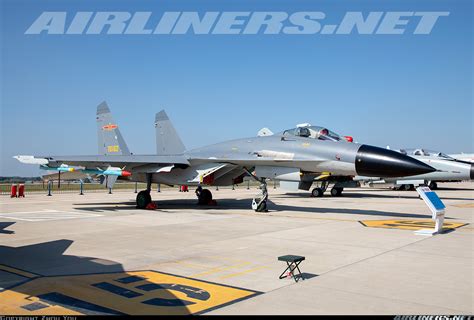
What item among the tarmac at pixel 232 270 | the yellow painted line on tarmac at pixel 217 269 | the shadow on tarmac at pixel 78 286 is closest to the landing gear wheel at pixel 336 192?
the tarmac at pixel 232 270

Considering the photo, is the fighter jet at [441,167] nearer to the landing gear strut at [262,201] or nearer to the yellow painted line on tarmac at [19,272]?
the landing gear strut at [262,201]

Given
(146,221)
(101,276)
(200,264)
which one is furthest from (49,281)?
(146,221)

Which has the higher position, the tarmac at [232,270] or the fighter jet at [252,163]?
the fighter jet at [252,163]

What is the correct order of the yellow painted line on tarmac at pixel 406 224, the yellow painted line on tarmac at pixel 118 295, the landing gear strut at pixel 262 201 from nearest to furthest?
the yellow painted line on tarmac at pixel 118 295 < the yellow painted line on tarmac at pixel 406 224 < the landing gear strut at pixel 262 201

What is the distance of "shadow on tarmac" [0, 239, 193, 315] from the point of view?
4.20 meters

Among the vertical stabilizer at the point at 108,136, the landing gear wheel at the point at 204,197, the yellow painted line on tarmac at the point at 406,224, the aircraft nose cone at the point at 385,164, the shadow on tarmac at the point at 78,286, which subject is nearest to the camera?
the shadow on tarmac at the point at 78,286

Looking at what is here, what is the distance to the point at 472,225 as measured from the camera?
10.8m

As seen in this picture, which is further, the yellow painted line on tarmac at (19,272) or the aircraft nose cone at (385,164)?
the aircraft nose cone at (385,164)

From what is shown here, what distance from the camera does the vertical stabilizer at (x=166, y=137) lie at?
19.1 m

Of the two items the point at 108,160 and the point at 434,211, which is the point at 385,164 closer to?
the point at 434,211

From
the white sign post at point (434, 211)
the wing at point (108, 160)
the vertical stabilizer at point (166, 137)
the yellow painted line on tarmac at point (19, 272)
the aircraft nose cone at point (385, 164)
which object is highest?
the vertical stabilizer at point (166, 137)

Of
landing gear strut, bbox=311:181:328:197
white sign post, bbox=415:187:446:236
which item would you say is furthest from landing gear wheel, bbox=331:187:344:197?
white sign post, bbox=415:187:446:236

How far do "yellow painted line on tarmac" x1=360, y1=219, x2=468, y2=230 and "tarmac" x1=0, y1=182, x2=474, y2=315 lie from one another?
16 centimetres

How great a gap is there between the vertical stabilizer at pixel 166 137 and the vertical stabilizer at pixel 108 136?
1.57 m
